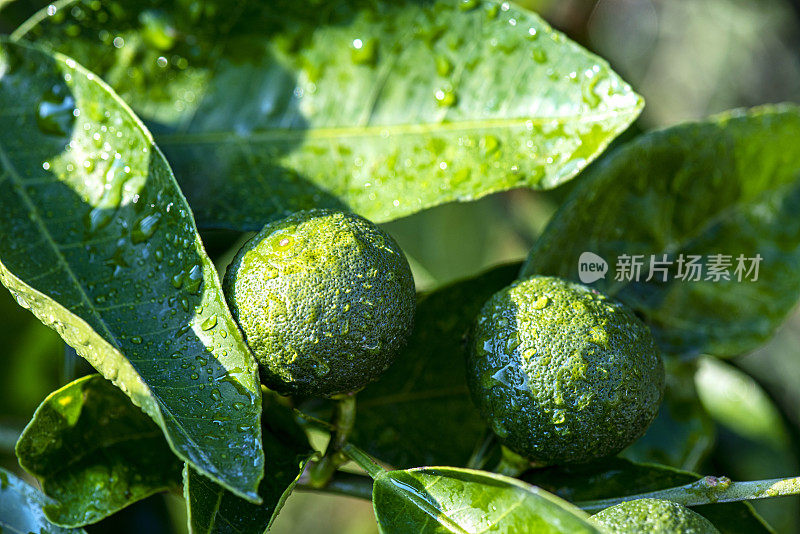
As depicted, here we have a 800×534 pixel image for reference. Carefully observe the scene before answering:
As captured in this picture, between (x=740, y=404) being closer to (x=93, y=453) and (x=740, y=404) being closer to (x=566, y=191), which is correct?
(x=566, y=191)

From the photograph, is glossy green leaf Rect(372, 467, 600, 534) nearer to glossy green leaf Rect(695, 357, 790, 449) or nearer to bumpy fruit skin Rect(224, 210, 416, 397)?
bumpy fruit skin Rect(224, 210, 416, 397)

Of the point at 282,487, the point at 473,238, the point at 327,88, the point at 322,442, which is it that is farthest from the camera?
the point at 473,238

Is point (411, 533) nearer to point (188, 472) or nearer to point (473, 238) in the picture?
point (188, 472)

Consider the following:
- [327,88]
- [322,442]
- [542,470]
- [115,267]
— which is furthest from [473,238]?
[115,267]

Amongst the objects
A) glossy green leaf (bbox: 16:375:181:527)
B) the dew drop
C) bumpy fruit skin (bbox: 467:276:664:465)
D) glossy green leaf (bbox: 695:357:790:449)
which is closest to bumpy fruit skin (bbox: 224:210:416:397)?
the dew drop

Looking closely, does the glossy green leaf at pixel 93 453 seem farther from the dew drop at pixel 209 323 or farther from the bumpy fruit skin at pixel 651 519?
the bumpy fruit skin at pixel 651 519

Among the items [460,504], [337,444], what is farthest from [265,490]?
[460,504]

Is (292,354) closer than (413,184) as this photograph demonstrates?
Yes
